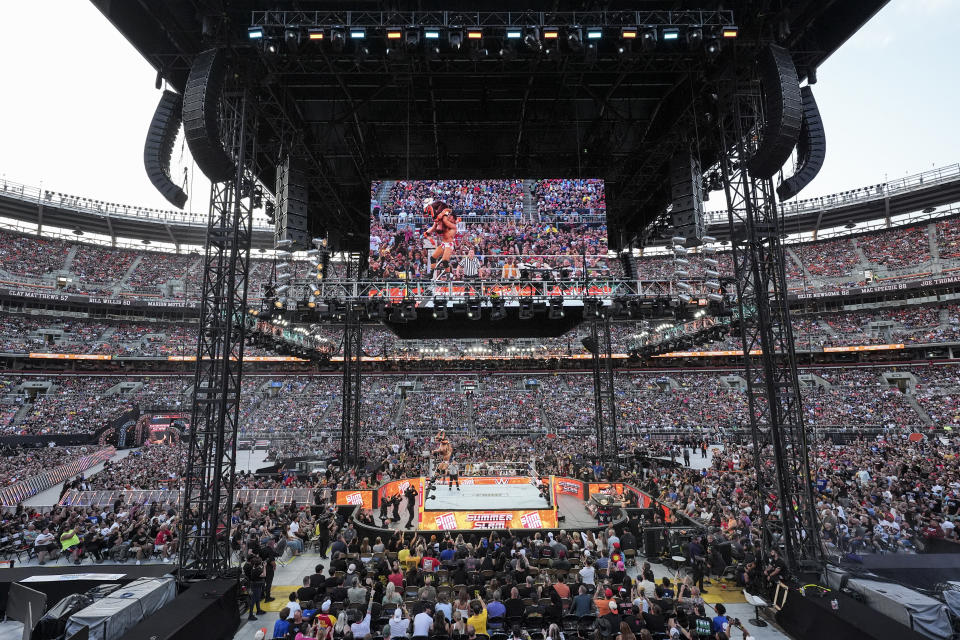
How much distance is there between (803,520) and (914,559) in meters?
2.05

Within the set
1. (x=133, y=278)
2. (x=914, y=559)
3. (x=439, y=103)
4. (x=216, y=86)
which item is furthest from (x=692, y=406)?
(x=133, y=278)

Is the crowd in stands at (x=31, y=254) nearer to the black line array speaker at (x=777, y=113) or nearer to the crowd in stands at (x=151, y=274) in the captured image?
the crowd in stands at (x=151, y=274)

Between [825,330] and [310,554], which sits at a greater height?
[825,330]

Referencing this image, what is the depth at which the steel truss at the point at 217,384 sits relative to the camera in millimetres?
9836

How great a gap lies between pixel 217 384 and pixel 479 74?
1054cm

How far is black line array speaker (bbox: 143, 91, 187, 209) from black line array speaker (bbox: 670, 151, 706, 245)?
49.6 feet

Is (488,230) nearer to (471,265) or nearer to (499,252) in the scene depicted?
(499,252)

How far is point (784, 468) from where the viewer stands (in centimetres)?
1007

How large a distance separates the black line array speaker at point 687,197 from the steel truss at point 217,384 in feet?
43.0

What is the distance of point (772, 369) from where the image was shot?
34.6 feet

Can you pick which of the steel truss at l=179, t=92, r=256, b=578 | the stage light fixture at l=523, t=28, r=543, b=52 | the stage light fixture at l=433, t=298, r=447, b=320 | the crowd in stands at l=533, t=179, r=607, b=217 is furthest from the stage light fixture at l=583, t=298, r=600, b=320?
the steel truss at l=179, t=92, r=256, b=578

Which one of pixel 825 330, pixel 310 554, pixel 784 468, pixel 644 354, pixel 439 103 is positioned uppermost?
pixel 439 103

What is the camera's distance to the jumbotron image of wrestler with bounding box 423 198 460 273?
1645cm

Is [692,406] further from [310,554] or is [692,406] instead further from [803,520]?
[310,554]
